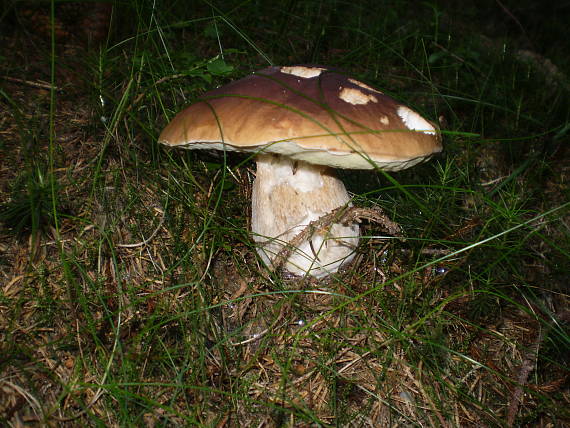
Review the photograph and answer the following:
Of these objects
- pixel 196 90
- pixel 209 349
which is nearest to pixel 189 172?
pixel 196 90

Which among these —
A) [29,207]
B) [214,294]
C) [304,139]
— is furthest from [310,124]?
[29,207]

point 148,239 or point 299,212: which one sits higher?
point 299,212

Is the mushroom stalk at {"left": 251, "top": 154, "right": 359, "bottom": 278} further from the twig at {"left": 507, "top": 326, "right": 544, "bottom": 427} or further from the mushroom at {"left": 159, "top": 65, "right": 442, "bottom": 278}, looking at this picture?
the twig at {"left": 507, "top": 326, "right": 544, "bottom": 427}

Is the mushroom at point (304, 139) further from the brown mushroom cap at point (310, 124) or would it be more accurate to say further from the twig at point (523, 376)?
the twig at point (523, 376)

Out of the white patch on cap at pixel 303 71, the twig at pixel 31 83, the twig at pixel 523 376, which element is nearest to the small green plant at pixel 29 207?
the twig at pixel 31 83

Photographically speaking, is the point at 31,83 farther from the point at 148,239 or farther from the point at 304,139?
the point at 304,139

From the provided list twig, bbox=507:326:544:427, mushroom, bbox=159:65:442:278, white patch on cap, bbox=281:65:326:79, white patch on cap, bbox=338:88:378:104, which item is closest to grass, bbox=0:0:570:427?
twig, bbox=507:326:544:427

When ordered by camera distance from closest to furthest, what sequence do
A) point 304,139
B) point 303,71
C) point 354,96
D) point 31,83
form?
point 304,139
point 354,96
point 303,71
point 31,83
